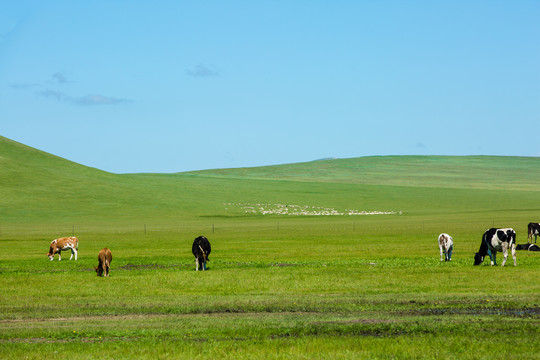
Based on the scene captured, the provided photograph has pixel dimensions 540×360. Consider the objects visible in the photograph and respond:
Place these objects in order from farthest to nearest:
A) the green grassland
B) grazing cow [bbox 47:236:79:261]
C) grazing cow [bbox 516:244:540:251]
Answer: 1. grazing cow [bbox 516:244:540:251]
2. grazing cow [bbox 47:236:79:261]
3. the green grassland

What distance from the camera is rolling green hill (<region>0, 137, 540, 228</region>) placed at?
117m

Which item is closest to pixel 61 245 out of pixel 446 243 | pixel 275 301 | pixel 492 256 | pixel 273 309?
pixel 446 243

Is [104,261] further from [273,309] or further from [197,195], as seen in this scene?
[197,195]

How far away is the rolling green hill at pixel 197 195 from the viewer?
116688 mm

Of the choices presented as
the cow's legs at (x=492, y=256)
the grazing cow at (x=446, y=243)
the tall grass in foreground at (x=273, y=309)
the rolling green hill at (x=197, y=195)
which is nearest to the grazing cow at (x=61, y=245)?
the tall grass in foreground at (x=273, y=309)

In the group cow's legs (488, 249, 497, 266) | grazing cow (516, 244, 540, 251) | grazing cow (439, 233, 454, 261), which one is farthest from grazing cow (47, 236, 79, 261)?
grazing cow (516, 244, 540, 251)

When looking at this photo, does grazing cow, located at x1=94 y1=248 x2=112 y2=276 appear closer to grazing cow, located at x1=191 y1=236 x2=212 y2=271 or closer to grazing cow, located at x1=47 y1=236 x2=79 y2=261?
grazing cow, located at x1=191 y1=236 x2=212 y2=271

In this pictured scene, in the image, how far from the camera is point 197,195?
13762 centimetres

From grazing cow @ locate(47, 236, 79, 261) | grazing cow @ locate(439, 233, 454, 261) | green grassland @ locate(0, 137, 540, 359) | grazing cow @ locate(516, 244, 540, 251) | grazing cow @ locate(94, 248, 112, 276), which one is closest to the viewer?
green grassland @ locate(0, 137, 540, 359)

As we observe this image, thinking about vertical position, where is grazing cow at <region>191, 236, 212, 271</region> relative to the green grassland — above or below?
above

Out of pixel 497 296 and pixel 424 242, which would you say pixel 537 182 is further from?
pixel 497 296

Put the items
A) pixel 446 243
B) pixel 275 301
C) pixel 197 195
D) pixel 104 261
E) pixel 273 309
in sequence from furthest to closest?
pixel 197 195 < pixel 446 243 < pixel 104 261 < pixel 275 301 < pixel 273 309

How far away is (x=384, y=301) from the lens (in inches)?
847

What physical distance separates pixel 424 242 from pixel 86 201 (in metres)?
81.6
